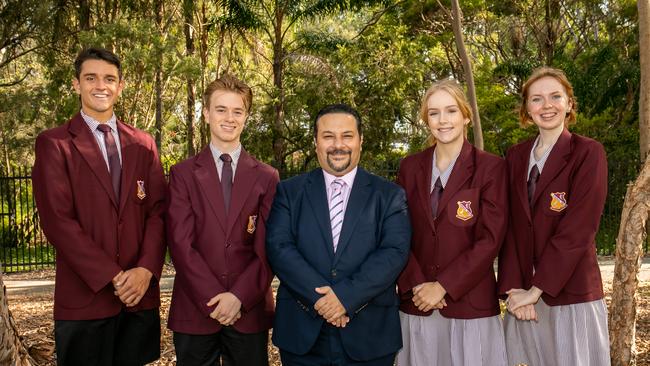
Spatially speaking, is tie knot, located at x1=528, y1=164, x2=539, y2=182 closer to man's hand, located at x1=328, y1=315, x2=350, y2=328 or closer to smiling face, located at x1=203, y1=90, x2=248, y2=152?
man's hand, located at x1=328, y1=315, x2=350, y2=328

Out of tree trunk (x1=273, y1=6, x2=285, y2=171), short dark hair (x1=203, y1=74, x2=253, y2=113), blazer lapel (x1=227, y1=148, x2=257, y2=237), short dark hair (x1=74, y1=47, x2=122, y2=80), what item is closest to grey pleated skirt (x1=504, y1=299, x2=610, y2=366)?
blazer lapel (x1=227, y1=148, x2=257, y2=237)

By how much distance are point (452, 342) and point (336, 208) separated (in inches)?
41.8

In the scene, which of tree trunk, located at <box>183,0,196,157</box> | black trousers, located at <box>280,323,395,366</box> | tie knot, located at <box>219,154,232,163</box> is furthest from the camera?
tree trunk, located at <box>183,0,196,157</box>

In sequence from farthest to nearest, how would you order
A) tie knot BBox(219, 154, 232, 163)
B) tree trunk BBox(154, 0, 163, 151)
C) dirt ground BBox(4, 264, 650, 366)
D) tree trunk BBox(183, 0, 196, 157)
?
tree trunk BBox(183, 0, 196, 157), tree trunk BBox(154, 0, 163, 151), dirt ground BBox(4, 264, 650, 366), tie knot BBox(219, 154, 232, 163)

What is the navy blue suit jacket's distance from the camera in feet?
11.0

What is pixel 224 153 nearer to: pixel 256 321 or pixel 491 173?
pixel 256 321

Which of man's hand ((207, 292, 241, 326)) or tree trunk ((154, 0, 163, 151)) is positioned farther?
tree trunk ((154, 0, 163, 151))

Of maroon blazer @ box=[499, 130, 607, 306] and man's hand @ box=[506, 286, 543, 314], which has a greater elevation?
maroon blazer @ box=[499, 130, 607, 306]

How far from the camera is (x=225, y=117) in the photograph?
3875 millimetres

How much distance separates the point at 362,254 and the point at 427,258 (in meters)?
0.45

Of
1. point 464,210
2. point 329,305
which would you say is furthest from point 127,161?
point 464,210

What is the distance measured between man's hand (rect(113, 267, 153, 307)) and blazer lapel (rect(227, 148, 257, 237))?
0.60 m

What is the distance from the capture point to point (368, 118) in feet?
67.1

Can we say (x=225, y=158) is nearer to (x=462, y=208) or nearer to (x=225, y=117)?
(x=225, y=117)
